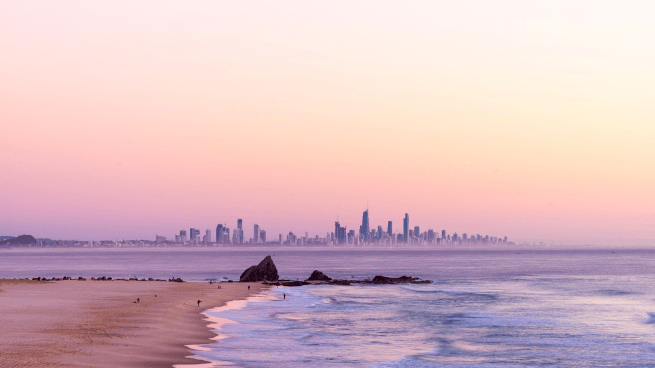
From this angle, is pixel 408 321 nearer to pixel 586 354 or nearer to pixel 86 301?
pixel 586 354

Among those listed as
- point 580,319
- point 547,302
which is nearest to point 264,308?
point 580,319

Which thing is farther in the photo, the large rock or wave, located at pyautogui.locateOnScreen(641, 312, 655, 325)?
the large rock

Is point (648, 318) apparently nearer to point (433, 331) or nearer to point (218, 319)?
point (433, 331)

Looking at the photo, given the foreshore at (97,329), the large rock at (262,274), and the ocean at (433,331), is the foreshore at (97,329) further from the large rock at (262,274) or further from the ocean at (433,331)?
the large rock at (262,274)

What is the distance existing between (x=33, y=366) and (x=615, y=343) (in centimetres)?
3252

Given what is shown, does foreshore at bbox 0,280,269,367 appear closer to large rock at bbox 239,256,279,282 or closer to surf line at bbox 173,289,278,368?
surf line at bbox 173,289,278,368

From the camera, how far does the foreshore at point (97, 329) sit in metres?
24.7

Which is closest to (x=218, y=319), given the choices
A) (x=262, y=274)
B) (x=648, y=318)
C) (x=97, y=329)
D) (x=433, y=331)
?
(x=97, y=329)

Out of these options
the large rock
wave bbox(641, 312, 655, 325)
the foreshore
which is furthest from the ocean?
the large rock

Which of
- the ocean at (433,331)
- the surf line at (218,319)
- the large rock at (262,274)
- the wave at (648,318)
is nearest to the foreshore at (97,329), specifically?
the surf line at (218,319)

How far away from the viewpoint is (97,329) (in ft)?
107

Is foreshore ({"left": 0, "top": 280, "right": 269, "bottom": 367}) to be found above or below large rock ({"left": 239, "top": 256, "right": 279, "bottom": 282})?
above

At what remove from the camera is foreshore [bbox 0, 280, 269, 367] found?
24.7m

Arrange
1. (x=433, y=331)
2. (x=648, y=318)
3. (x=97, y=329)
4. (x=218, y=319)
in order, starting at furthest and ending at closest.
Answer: (x=648, y=318)
(x=218, y=319)
(x=433, y=331)
(x=97, y=329)
